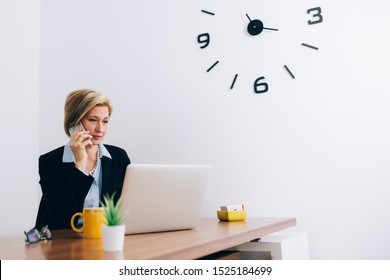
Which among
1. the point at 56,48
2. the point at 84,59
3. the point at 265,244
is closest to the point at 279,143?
the point at 265,244

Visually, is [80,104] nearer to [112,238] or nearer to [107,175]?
[107,175]

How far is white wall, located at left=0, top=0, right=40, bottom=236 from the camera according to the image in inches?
101

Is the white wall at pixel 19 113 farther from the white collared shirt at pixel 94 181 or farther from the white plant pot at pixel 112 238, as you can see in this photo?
the white plant pot at pixel 112 238

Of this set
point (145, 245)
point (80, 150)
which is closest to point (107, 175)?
point (80, 150)

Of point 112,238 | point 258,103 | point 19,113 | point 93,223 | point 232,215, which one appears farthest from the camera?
point 19,113

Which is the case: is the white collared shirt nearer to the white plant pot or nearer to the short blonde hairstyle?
the short blonde hairstyle

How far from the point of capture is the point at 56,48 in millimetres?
2826

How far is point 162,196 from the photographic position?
1339 millimetres

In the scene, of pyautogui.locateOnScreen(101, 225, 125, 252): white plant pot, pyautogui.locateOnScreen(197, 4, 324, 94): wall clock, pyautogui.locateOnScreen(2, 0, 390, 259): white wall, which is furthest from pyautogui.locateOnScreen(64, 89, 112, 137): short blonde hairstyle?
pyautogui.locateOnScreen(101, 225, 125, 252): white plant pot

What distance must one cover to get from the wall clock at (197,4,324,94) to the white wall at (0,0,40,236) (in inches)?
45.1

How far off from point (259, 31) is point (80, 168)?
1.19 metres
